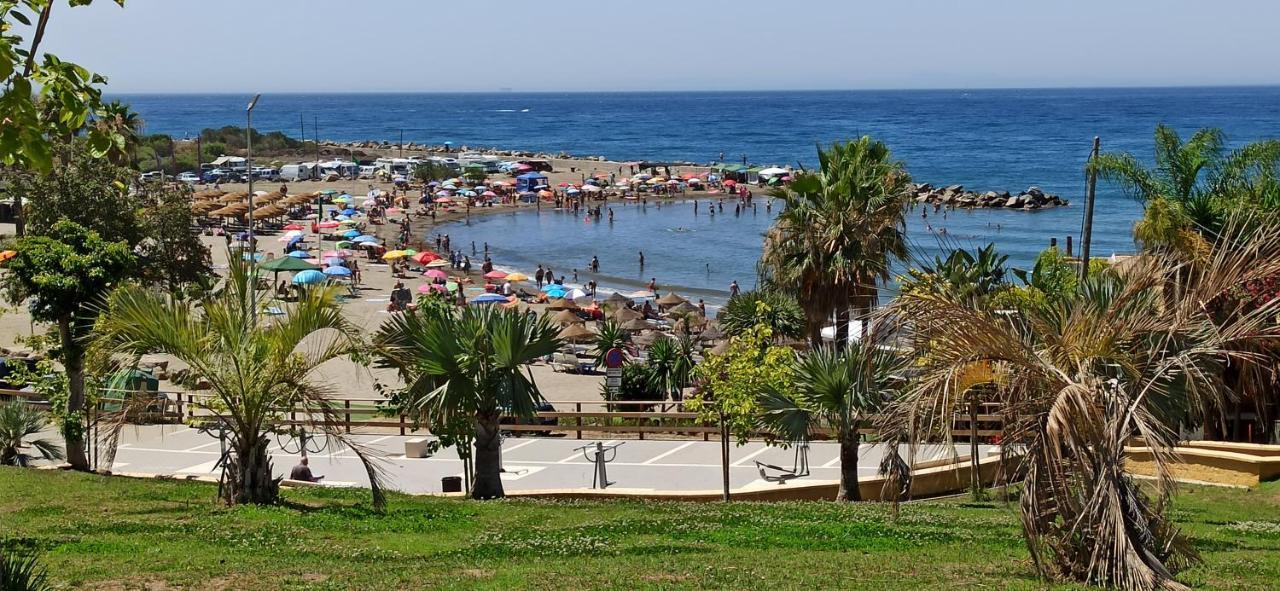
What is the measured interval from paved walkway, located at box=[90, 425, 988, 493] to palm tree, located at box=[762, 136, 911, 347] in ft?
9.52

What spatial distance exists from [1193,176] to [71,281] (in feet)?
59.2

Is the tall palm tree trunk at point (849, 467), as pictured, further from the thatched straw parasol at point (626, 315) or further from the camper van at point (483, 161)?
the camper van at point (483, 161)

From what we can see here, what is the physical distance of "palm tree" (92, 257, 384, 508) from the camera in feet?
42.1

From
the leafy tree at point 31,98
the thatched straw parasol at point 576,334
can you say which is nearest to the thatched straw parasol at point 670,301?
the thatched straw parasol at point 576,334

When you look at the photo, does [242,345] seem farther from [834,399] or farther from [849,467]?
[849,467]

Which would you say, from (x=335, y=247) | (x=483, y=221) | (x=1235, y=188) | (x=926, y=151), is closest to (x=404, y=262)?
(x=335, y=247)

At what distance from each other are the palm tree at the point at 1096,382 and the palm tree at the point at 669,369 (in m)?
19.4

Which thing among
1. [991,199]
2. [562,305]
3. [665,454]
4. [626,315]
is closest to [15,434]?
[665,454]

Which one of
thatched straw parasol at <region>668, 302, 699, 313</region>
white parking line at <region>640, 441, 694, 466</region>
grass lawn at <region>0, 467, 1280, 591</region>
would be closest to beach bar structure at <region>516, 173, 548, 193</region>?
thatched straw parasol at <region>668, 302, 699, 313</region>

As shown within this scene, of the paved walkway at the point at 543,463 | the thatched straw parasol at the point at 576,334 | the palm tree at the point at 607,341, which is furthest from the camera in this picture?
the thatched straw parasol at the point at 576,334

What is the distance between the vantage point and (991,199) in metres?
84.5

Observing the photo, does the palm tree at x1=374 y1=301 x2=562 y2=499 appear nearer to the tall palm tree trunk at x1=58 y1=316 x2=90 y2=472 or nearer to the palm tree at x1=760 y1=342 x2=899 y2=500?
the palm tree at x1=760 y1=342 x2=899 y2=500

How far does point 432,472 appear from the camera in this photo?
67.6 ft

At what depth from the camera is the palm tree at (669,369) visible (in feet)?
94.4
